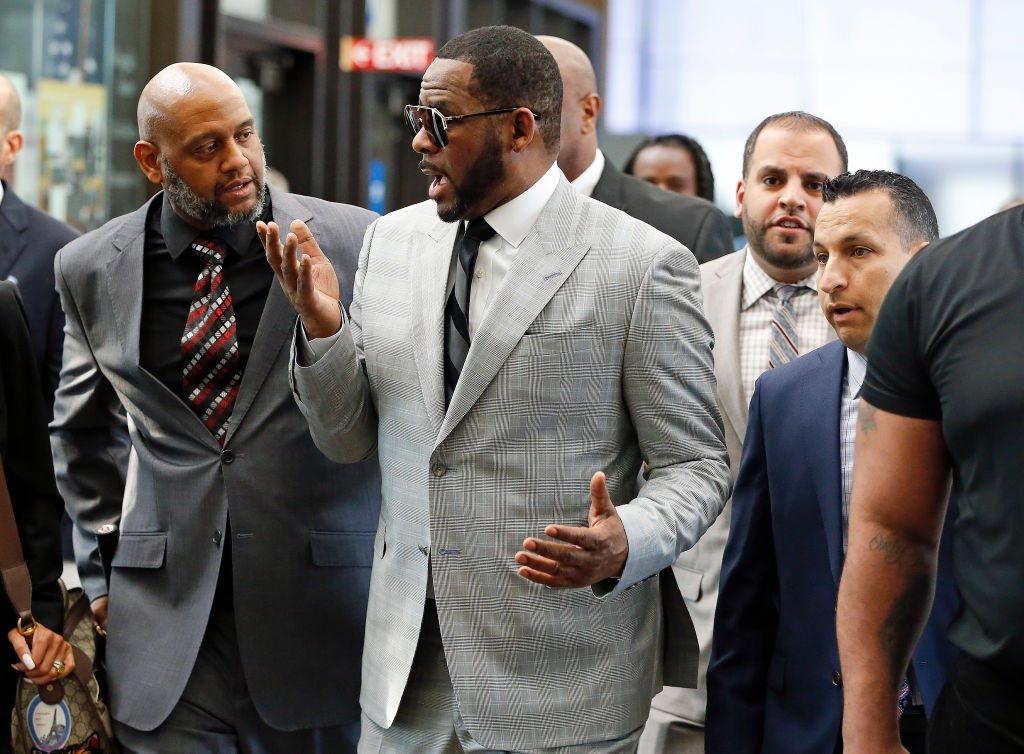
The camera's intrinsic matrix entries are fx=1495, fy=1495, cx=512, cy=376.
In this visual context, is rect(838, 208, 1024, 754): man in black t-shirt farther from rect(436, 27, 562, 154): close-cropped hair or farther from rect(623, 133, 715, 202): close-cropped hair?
rect(623, 133, 715, 202): close-cropped hair

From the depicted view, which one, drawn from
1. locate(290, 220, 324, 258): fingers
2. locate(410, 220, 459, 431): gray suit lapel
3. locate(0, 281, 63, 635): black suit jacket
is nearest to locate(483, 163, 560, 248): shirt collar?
locate(410, 220, 459, 431): gray suit lapel

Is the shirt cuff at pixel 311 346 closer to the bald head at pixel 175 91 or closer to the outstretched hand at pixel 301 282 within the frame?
the outstretched hand at pixel 301 282

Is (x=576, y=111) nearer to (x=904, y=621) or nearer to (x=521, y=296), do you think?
(x=521, y=296)

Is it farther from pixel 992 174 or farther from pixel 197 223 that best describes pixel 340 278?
pixel 992 174

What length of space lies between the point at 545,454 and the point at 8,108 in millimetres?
3102

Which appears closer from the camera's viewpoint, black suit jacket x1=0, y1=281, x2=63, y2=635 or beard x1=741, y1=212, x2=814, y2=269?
black suit jacket x1=0, y1=281, x2=63, y2=635

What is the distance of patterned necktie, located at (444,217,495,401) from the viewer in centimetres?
312

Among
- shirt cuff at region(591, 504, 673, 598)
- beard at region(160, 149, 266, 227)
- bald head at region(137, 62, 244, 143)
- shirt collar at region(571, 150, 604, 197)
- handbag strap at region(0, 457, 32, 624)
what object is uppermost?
bald head at region(137, 62, 244, 143)

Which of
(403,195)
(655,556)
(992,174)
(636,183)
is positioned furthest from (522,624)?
(403,195)

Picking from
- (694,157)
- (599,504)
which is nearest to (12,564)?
(599,504)

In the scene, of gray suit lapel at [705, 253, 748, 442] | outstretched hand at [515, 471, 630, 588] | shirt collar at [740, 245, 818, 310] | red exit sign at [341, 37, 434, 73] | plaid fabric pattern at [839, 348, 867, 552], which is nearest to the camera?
outstretched hand at [515, 471, 630, 588]

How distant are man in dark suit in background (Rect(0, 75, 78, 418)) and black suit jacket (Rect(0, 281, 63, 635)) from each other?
3.13 ft

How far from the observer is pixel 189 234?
3725 millimetres

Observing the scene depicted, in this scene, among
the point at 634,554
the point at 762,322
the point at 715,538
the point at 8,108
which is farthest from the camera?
the point at 8,108
